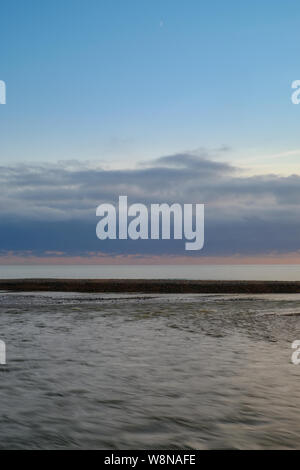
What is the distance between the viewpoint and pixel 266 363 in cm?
1463

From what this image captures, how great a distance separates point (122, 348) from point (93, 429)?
26.9ft

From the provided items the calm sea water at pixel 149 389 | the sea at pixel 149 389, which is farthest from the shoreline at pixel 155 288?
the calm sea water at pixel 149 389

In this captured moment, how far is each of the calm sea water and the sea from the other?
2cm

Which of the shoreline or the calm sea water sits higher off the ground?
the calm sea water

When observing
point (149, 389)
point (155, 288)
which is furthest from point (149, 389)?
point (155, 288)

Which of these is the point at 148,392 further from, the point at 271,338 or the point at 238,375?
the point at 271,338

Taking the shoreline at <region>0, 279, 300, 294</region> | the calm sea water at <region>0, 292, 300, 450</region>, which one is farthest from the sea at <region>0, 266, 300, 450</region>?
the shoreline at <region>0, 279, 300, 294</region>

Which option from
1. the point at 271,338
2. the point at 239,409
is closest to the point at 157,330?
the point at 271,338

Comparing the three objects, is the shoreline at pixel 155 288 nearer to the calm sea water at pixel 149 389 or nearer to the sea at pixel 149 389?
the sea at pixel 149 389

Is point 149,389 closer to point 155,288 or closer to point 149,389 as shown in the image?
point 149,389

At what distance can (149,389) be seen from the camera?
38.6ft

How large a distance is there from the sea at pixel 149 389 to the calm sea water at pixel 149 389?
0.02 m

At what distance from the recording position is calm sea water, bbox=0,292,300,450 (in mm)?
8648

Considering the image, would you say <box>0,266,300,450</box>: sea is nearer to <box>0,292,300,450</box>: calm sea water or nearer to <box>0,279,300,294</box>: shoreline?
<box>0,292,300,450</box>: calm sea water
